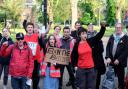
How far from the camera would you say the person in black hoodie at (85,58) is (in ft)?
31.4

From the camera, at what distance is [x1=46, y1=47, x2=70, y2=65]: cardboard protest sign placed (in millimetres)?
10078

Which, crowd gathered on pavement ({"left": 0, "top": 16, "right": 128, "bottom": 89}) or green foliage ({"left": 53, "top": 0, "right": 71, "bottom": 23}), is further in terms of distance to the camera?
green foliage ({"left": 53, "top": 0, "right": 71, "bottom": 23})

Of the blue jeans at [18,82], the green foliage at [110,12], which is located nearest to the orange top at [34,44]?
the blue jeans at [18,82]

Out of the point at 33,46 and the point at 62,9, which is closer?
the point at 33,46

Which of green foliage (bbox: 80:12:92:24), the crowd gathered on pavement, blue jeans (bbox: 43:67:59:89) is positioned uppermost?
the crowd gathered on pavement

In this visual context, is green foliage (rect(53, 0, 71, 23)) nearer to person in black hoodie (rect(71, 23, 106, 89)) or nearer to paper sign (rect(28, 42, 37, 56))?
paper sign (rect(28, 42, 37, 56))

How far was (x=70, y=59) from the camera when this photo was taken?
10.2m

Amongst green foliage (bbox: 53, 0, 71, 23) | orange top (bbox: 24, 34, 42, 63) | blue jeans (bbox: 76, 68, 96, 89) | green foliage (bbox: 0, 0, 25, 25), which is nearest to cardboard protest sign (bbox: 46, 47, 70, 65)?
blue jeans (bbox: 76, 68, 96, 89)

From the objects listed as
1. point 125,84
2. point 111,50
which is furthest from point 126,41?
point 125,84

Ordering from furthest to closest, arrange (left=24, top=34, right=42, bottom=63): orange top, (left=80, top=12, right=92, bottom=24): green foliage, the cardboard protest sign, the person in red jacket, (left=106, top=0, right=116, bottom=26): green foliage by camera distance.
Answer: (left=106, top=0, right=116, bottom=26): green foliage → (left=80, top=12, right=92, bottom=24): green foliage → (left=24, top=34, right=42, bottom=63): orange top → the cardboard protest sign → the person in red jacket

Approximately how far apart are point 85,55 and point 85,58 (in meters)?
0.07

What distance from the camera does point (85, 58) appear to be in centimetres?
959

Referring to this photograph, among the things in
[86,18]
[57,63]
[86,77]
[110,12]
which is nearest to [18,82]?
[57,63]

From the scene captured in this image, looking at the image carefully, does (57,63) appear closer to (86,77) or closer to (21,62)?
(86,77)
